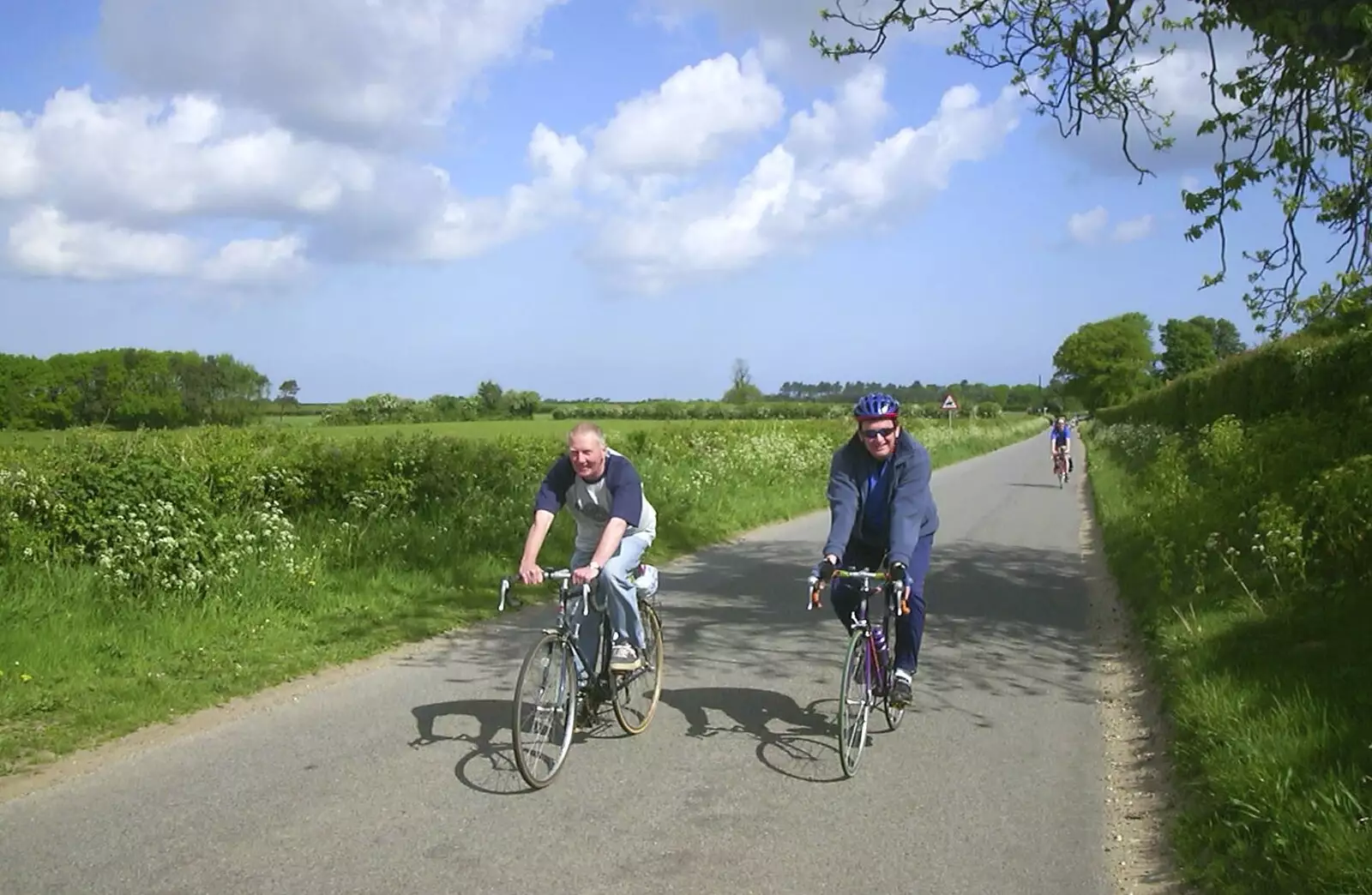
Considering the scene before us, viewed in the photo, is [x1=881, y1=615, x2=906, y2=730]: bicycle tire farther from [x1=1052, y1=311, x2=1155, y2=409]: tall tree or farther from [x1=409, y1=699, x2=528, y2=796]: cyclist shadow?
[x1=1052, y1=311, x2=1155, y2=409]: tall tree

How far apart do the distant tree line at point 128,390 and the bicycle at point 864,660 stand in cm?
911

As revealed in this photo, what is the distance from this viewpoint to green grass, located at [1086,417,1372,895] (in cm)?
429

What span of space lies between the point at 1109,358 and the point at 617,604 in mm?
125125

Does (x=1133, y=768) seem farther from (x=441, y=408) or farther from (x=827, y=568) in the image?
(x=441, y=408)

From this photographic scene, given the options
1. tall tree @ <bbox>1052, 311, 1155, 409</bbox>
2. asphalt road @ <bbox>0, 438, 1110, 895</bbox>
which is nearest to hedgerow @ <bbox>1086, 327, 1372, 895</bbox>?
asphalt road @ <bbox>0, 438, 1110, 895</bbox>

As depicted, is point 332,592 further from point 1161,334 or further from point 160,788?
point 1161,334

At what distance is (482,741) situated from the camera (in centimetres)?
624

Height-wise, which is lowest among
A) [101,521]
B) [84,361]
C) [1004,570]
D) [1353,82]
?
[1004,570]

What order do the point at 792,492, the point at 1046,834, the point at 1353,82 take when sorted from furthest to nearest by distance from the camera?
the point at 792,492 → the point at 1353,82 → the point at 1046,834

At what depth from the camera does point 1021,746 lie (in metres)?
6.30

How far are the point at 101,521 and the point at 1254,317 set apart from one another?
9825 millimetres

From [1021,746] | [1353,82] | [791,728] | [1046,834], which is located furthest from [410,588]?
[1353,82]

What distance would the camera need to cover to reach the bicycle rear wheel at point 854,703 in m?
5.56

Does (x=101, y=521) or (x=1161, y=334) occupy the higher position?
(x=1161, y=334)
